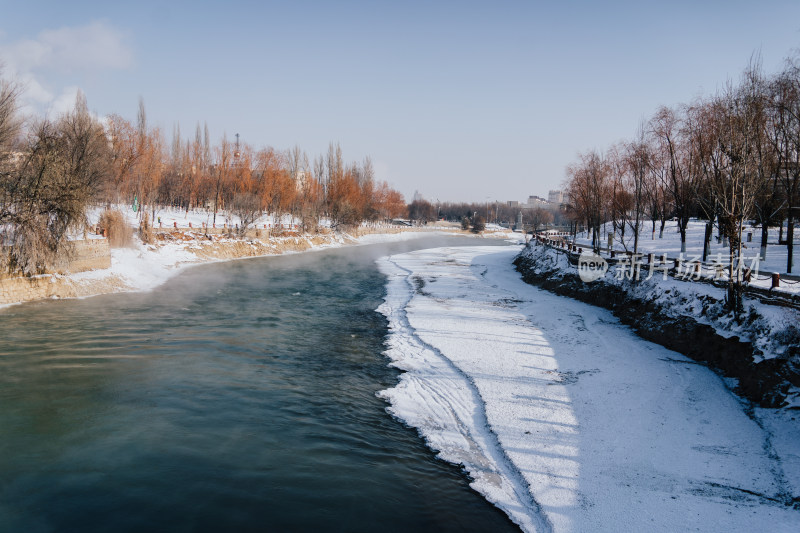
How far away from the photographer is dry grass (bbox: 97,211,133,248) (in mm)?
26125

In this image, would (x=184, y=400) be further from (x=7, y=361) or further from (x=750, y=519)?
(x=750, y=519)

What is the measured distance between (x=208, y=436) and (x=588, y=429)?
6.92 meters

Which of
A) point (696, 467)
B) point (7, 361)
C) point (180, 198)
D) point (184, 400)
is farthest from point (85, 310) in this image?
point (180, 198)

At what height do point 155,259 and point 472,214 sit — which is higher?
point 472,214

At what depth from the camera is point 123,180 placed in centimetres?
3497

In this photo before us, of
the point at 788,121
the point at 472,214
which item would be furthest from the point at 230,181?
the point at 472,214

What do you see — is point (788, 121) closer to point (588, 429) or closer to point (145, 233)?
point (588, 429)

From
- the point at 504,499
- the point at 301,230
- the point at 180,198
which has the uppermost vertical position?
→ the point at 180,198

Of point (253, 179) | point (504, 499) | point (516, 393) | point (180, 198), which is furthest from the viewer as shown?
point (180, 198)

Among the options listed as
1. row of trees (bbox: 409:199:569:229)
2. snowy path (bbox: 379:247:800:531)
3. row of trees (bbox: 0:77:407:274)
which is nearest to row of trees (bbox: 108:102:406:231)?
row of trees (bbox: 0:77:407:274)

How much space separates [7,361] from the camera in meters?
10.8

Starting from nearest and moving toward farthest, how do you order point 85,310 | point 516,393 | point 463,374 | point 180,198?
point 516,393 < point 463,374 < point 85,310 < point 180,198

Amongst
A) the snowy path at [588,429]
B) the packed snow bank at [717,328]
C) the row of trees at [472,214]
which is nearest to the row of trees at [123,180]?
the snowy path at [588,429]

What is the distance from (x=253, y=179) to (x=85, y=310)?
37.3 metres
